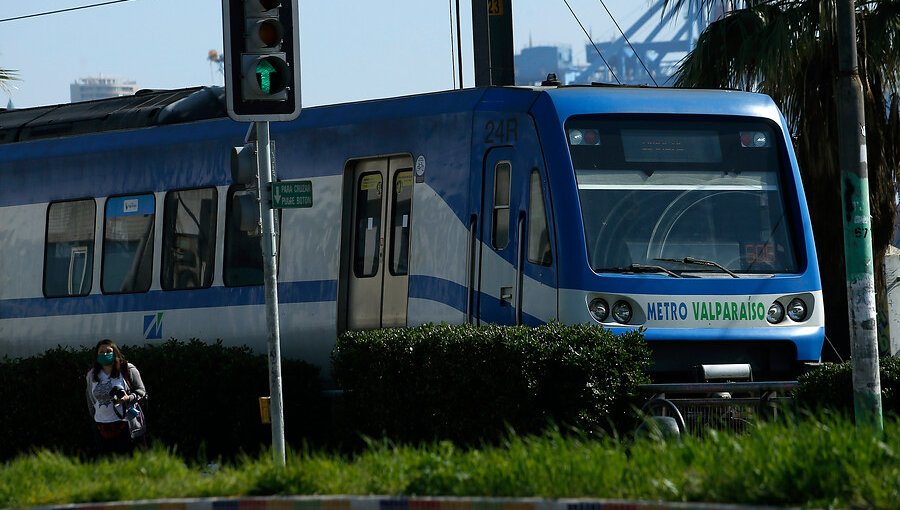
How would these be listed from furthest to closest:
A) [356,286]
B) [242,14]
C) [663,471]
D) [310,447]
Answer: [356,286]
[310,447]
[242,14]
[663,471]

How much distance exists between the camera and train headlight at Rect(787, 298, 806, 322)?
45.9 ft

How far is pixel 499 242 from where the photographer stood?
1412 centimetres

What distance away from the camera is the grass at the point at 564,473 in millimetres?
7723

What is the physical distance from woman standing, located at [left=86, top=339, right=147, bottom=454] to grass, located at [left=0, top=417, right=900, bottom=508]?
2853 mm

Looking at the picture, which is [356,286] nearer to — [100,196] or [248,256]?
[248,256]

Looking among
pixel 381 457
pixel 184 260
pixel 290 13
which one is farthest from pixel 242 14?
pixel 184 260

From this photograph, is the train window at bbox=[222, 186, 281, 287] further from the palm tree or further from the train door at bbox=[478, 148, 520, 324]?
the palm tree

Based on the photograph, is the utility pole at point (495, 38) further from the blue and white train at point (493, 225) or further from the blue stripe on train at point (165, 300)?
the blue stripe on train at point (165, 300)

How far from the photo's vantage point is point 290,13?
447 inches

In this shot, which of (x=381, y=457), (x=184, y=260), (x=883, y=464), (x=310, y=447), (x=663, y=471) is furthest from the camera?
(x=184, y=260)

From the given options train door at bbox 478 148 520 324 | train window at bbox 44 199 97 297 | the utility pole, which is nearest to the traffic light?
train door at bbox 478 148 520 324

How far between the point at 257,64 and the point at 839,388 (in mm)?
4922

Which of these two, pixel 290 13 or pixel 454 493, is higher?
pixel 290 13

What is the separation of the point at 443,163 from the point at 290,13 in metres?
3.73
